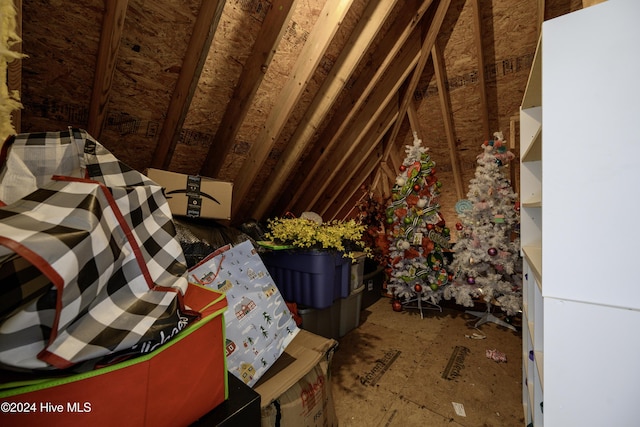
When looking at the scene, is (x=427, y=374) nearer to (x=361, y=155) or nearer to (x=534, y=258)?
(x=534, y=258)

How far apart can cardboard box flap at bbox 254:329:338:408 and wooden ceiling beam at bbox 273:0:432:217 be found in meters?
2.03

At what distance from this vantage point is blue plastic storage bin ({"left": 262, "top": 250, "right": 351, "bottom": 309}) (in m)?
2.03

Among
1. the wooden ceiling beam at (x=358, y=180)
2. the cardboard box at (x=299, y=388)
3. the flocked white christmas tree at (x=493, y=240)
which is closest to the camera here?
the cardboard box at (x=299, y=388)

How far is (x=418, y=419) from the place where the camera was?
5.37ft

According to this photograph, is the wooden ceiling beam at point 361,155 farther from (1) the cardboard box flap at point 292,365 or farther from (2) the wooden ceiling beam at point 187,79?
(1) the cardboard box flap at point 292,365

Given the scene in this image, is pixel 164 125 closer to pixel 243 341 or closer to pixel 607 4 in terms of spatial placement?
pixel 243 341

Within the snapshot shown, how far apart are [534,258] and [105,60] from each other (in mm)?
2425

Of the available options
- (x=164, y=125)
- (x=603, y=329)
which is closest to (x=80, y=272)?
(x=603, y=329)

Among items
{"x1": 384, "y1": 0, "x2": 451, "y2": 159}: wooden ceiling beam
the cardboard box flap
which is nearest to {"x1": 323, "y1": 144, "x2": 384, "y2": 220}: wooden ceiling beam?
{"x1": 384, "y1": 0, "x2": 451, "y2": 159}: wooden ceiling beam

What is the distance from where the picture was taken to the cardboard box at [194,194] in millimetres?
1791

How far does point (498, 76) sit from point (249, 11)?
8.73 feet

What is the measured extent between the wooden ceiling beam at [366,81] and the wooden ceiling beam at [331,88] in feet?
1.38

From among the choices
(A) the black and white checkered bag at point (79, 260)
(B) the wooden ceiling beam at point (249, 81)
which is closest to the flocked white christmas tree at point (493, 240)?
(B) the wooden ceiling beam at point (249, 81)

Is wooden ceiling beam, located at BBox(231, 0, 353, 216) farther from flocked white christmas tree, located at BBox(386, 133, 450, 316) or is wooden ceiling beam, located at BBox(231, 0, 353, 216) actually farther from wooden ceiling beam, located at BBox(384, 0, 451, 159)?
flocked white christmas tree, located at BBox(386, 133, 450, 316)
